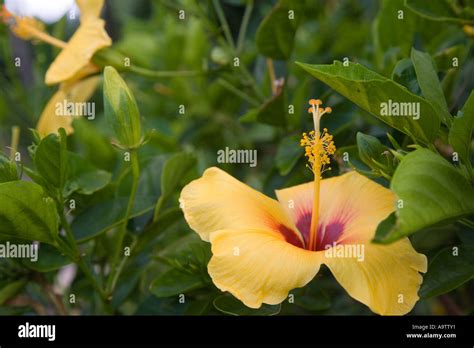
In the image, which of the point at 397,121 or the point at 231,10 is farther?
the point at 231,10

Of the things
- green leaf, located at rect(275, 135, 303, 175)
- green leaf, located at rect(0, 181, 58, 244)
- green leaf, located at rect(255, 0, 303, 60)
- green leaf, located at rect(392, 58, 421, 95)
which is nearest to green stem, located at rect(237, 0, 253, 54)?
green leaf, located at rect(255, 0, 303, 60)

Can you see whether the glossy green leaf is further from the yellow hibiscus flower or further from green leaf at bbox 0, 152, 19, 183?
green leaf at bbox 0, 152, 19, 183

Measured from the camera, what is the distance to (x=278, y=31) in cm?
129

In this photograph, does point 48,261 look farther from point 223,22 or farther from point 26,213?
point 223,22

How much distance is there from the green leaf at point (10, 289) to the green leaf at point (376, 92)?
65cm

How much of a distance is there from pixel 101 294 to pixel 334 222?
42 centimetres

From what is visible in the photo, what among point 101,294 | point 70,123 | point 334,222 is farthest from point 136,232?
point 334,222

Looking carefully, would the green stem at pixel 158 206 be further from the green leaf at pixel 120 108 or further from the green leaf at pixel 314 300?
the green leaf at pixel 314 300

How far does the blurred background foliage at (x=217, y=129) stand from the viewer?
1.17 metres

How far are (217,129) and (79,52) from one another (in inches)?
28.4

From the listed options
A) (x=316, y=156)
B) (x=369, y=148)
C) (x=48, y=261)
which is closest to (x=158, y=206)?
(x=48, y=261)

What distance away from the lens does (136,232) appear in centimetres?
126

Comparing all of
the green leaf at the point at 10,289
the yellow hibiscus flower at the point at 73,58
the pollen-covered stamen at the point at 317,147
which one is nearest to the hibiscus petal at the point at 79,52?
the yellow hibiscus flower at the point at 73,58
